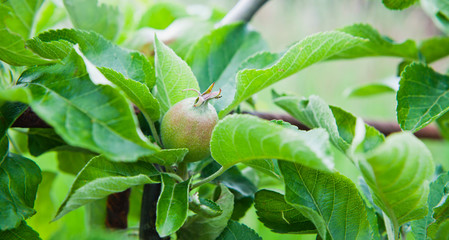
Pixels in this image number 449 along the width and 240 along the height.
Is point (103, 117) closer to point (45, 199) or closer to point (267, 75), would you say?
point (267, 75)

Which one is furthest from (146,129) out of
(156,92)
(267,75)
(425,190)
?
(425,190)

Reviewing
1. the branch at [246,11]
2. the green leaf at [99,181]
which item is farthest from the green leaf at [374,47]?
the green leaf at [99,181]

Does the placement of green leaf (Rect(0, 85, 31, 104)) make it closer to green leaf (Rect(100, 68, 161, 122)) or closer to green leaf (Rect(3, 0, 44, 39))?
green leaf (Rect(100, 68, 161, 122))

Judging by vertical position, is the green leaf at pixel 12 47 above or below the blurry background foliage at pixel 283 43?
above

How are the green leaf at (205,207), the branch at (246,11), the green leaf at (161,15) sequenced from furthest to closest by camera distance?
the green leaf at (161,15)
the branch at (246,11)
the green leaf at (205,207)

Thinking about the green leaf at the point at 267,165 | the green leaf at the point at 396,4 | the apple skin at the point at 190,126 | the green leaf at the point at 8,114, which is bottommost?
the green leaf at the point at 267,165

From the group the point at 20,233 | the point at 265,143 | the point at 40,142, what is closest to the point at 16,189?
the point at 20,233

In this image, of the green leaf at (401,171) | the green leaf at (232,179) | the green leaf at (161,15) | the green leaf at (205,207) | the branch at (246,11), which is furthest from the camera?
the green leaf at (161,15)

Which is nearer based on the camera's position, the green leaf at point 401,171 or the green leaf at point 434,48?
the green leaf at point 401,171

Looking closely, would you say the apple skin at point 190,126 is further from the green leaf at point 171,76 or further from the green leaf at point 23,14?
the green leaf at point 23,14
